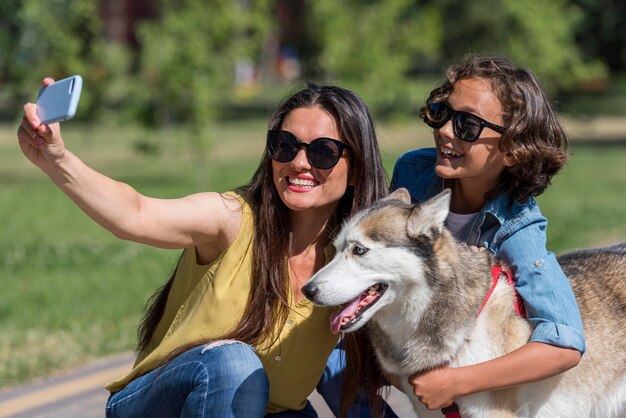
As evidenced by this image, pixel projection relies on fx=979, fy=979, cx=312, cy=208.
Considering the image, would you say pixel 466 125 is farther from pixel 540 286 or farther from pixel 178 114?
pixel 178 114

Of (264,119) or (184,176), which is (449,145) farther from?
(264,119)

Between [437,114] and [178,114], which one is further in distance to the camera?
[178,114]

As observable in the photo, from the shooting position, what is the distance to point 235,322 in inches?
159

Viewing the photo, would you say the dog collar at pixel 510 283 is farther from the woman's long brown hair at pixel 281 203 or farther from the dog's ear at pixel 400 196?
the woman's long brown hair at pixel 281 203

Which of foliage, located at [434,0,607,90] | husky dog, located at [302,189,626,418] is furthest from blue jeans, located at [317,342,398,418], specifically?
foliage, located at [434,0,607,90]

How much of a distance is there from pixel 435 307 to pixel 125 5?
53.5 metres

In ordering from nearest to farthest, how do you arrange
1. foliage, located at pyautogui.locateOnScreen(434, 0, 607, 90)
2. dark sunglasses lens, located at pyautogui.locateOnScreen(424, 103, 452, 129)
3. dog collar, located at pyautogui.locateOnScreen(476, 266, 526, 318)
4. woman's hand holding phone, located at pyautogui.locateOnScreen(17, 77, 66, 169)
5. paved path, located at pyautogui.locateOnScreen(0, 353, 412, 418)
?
woman's hand holding phone, located at pyautogui.locateOnScreen(17, 77, 66, 169), dog collar, located at pyautogui.locateOnScreen(476, 266, 526, 318), dark sunglasses lens, located at pyautogui.locateOnScreen(424, 103, 452, 129), paved path, located at pyautogui.locateOnScreen(0, 353, 412, 418), foliage, located at pyautogui.locateOnScreen(434, 0, 607, 90)

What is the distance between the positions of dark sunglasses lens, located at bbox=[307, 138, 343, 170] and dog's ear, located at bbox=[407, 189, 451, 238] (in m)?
0.48

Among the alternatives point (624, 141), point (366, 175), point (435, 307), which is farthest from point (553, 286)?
point (624, 141)

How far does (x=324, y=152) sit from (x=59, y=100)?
1169 millimetres

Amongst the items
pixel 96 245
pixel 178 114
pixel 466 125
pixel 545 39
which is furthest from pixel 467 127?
pixel 545 39

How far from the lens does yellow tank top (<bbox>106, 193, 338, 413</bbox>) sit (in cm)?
399

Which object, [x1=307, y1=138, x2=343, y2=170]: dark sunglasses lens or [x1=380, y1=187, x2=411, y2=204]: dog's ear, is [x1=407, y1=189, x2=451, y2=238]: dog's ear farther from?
[x1=307, y1=138, x2=343, y2=170]: dark sunglasses lens

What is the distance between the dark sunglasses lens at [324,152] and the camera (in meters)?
3.92
